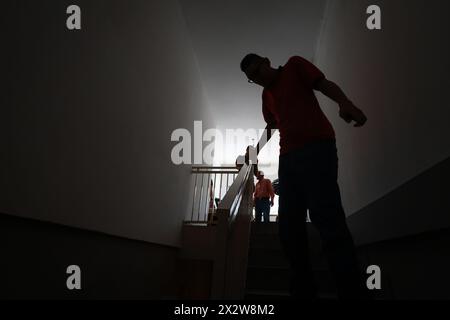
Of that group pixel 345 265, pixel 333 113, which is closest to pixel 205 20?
pixel 333 113

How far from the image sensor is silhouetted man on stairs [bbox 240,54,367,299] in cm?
115

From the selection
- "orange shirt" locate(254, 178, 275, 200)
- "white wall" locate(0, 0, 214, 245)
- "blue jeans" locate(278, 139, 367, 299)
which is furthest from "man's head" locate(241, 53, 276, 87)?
"orange shirt" locate(254, 178, 275, 200)

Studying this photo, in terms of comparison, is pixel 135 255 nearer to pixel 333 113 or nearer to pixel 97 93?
pixel 97 93

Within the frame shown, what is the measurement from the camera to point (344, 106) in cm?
121

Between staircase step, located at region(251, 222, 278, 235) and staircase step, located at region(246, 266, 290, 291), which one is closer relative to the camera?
staircase step, located at region(246, 266, 290, 291)

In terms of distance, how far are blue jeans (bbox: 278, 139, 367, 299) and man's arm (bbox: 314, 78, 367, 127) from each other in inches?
6.4

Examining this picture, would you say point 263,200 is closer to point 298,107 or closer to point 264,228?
point 264,228

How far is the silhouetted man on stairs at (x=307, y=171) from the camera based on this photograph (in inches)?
45.2

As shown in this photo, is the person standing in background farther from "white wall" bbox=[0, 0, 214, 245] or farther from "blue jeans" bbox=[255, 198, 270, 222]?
"white wall" bbox=[0, 0, 214, 245]
